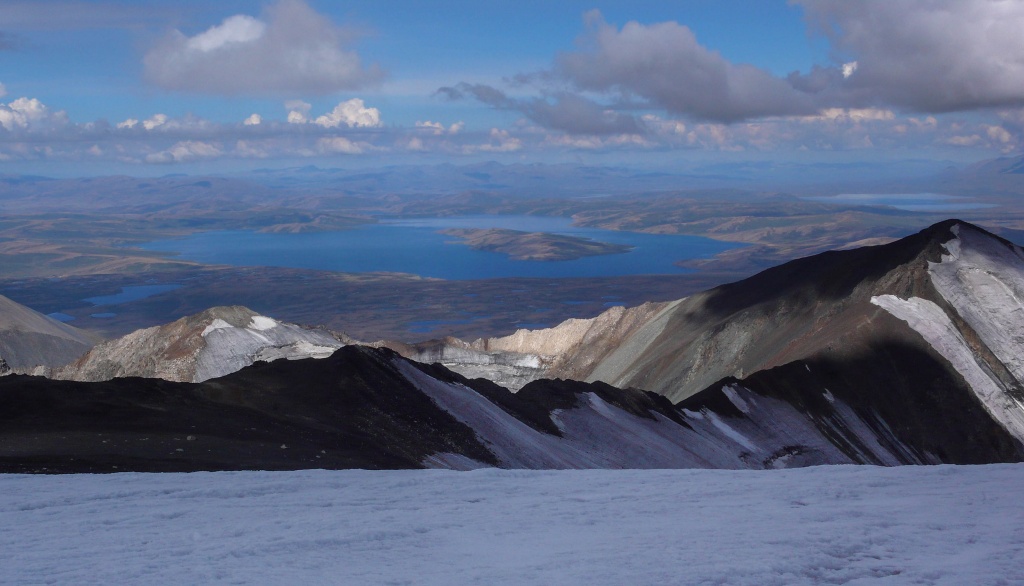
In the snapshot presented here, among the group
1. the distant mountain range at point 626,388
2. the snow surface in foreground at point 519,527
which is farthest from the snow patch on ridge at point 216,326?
the snow surface in foreground at point 519,527

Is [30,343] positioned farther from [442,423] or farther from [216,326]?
[442,423]

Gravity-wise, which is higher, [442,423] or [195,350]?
[442,423]

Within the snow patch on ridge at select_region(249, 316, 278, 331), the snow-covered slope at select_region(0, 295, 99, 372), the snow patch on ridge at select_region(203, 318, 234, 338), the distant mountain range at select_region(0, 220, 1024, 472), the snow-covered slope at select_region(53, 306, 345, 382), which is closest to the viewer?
the distant mountain range at select_region(0, 220, 1024, 472)

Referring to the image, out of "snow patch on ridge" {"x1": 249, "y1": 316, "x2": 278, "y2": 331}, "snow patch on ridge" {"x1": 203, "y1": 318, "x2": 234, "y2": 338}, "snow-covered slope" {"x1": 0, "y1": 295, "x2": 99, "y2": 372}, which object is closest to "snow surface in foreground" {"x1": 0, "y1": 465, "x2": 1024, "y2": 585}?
"snow patch on ridge" {"x1": 203, "y1": 318, "x2": 234, "y2": 338}

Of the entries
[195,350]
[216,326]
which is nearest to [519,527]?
[195,350]

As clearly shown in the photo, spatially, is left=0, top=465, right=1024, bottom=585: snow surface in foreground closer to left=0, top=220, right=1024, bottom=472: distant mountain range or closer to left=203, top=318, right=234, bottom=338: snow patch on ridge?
left=0, top=220, right=1024, bottom=472: distant mountain range

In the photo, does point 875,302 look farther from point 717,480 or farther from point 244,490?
point 244,490

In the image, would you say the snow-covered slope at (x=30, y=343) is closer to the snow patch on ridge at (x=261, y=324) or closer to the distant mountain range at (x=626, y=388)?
the snow patch on ridge at (x=261, y=324)
